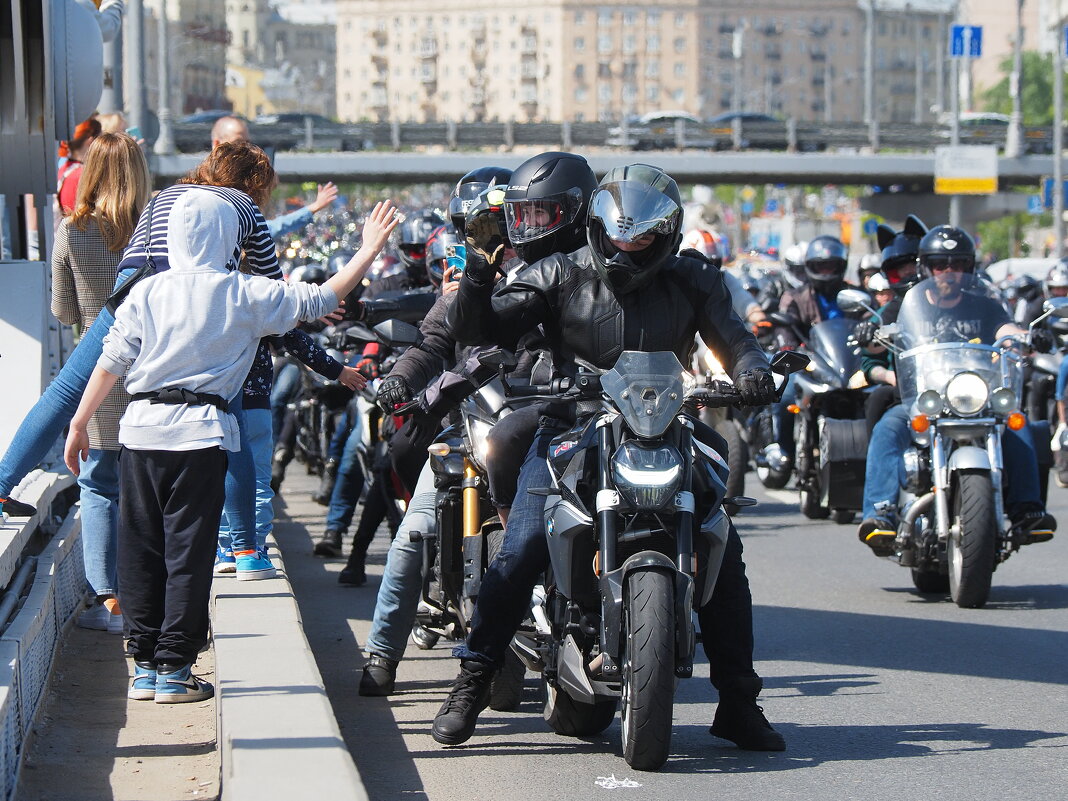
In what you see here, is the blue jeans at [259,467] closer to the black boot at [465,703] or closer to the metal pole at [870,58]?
the black boot at [465,703]

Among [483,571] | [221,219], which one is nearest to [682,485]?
[483,571]

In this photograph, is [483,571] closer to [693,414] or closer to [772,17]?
[693,414]

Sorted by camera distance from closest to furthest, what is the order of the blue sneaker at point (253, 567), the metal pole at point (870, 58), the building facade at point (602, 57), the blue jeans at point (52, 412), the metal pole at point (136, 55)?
the blue jeans at point (52, 412), the blue sneaker at point (253, 567), the metal pole at point (136, 55), the metal pole at point (870, 58), the building facade at point (602, 57)

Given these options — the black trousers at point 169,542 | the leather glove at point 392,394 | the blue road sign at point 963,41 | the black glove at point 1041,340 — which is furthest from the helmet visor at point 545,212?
the blue road sign at point 963,41

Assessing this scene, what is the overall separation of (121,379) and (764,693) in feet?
8.48

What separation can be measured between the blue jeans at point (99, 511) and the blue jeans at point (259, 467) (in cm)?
48

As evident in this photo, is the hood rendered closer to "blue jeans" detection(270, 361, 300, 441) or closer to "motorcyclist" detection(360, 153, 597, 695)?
"motorcyclist" detection(360, 153, 597, 695)

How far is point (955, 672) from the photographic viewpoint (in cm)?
745

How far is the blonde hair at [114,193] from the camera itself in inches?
293

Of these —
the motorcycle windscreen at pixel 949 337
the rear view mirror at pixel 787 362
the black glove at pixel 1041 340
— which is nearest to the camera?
the rear view mirror at pixel 787 362

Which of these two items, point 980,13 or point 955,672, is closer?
point 955,672

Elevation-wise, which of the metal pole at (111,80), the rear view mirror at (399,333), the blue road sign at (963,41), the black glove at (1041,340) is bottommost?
the black glove at (1041,340)

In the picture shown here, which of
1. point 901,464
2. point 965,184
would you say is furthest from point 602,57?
point 901,464

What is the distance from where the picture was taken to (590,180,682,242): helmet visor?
19.2ft
